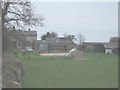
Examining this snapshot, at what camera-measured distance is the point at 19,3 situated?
31.7 m

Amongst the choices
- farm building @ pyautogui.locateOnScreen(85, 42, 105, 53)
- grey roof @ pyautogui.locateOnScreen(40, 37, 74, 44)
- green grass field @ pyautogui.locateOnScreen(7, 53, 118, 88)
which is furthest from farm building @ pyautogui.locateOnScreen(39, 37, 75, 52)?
green grass field @ pyautogui.locateOnScreen(7, 53, 118, 88)

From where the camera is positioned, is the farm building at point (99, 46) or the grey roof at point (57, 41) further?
the grey roof at point (57, 41)

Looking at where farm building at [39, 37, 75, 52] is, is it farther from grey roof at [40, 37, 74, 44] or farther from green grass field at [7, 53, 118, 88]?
green grass field at [7, 53, 118, 88]

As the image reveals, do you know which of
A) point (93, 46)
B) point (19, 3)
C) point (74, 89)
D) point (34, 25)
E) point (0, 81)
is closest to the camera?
point (0, 81)

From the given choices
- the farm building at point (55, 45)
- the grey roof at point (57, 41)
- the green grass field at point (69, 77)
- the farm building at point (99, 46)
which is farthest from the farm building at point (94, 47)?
the green grass field at point (69, 77)

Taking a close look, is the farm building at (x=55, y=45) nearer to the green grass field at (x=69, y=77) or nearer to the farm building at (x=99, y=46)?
the farm building at (x=99, y=46)

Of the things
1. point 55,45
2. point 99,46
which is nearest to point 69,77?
point 99,46

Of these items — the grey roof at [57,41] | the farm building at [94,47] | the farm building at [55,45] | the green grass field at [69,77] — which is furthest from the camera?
the grey roof at [57,41]

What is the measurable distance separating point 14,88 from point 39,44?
9534 cm

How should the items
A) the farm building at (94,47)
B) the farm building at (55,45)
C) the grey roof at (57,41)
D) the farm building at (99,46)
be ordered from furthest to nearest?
the grey roof at (57,41)
the farm building at (55,45)
the farm building at (94,47)
the farm building at (99,46)

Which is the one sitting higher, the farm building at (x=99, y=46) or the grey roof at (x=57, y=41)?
the grey roof at (x=57, y=41)

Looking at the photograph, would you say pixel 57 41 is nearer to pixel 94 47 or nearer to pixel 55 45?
pixel 55 45

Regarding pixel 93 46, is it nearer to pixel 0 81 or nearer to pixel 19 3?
pixel 19 3

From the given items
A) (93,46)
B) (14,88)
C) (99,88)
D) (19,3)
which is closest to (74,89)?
(99,88)
